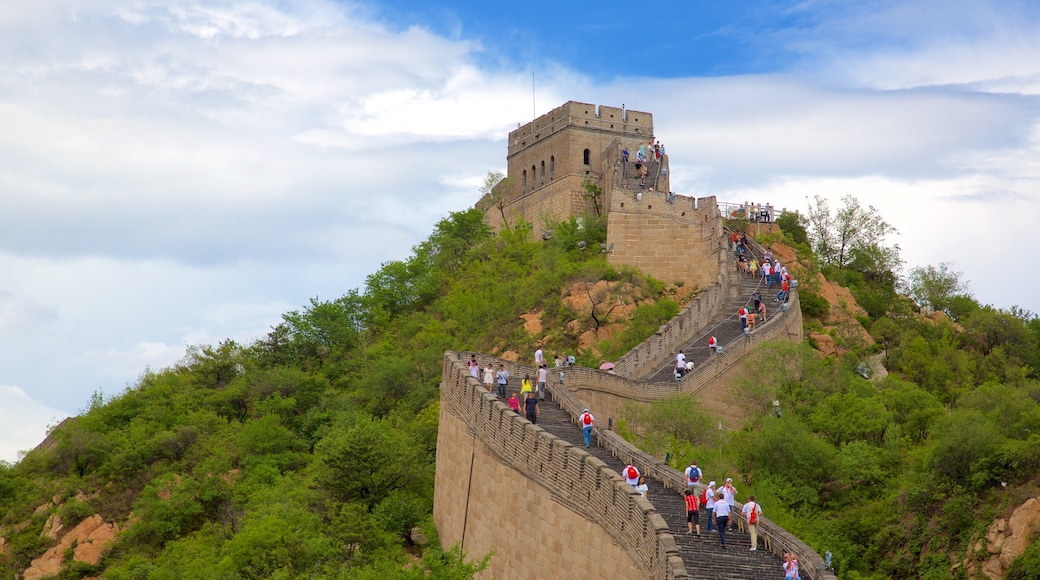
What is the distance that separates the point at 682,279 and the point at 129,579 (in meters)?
22.9

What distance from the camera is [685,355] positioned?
46812 mm

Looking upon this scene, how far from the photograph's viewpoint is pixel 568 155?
68.8m

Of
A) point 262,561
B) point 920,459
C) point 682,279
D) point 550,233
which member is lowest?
point 262,561

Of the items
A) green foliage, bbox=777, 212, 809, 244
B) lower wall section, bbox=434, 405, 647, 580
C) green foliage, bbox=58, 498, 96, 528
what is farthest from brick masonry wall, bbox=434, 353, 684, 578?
green foliage, bbox=777, 212, 809, 244

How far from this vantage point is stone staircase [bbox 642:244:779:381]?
46.2 meters

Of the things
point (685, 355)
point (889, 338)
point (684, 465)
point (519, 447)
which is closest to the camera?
point (519, 447)

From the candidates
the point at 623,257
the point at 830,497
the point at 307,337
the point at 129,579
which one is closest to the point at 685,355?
the point at 830,497

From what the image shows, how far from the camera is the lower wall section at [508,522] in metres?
30.5

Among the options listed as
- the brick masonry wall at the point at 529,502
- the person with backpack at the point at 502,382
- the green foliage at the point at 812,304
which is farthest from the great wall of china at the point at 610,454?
the green foliage at the point at 812,304

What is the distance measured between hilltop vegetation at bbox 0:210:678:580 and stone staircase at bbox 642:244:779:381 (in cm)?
254

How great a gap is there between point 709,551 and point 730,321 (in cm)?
2286

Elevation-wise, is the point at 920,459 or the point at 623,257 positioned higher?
the point at 623,257

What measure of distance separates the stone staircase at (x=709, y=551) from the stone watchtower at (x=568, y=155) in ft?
116

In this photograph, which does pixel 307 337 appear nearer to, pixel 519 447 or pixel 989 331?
pixel 989 331
